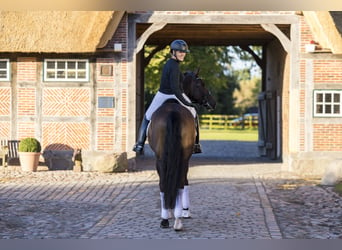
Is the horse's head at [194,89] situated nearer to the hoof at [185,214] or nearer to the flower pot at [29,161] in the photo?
the hoof at [185,214]

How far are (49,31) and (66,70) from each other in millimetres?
924

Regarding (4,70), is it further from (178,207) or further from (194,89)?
(178,207)

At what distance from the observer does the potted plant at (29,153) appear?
1428 cm

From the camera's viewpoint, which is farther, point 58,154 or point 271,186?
point 58,154

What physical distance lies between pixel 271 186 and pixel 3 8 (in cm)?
696

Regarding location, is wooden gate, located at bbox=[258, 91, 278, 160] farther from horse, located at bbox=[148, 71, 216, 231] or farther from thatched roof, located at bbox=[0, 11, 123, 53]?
horse, located at bbox=[148, 71, 216, 231]

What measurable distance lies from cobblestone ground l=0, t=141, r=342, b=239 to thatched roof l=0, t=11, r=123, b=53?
2622 millimetres

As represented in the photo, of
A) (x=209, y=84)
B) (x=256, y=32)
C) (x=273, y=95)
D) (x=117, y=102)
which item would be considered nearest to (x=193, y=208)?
(x=117, y=102)

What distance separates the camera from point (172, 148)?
24.1 ft

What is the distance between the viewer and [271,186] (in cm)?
1219

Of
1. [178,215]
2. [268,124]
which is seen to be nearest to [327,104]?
[268,124]

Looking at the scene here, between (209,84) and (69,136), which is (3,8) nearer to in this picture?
(69,136)

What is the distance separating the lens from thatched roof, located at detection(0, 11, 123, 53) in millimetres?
14359

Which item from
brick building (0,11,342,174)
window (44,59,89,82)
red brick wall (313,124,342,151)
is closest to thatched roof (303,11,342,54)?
brick building (0,11,342,174)
